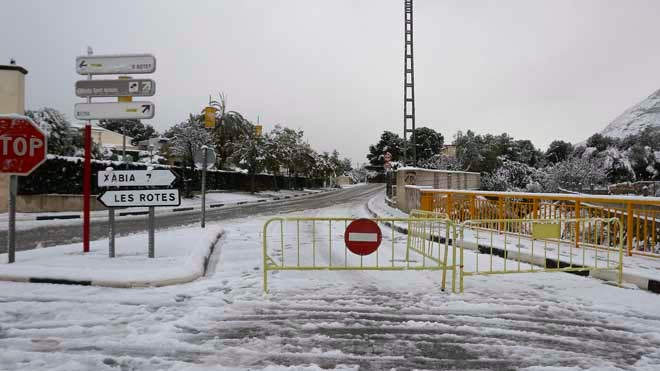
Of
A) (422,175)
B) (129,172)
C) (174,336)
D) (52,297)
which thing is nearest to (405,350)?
(174,336)

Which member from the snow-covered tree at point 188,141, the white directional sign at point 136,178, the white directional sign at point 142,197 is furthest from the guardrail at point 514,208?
the snow-covered tree at point 188,141

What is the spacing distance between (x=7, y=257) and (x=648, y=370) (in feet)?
28.4

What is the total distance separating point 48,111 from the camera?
2519 centimetres

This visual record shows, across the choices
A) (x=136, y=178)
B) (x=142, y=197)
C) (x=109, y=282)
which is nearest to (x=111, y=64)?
(x=136, y=178)

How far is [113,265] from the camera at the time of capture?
6020 mm

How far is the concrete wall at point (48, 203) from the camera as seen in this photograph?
1709cm

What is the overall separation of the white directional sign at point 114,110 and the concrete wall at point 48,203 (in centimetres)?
1330

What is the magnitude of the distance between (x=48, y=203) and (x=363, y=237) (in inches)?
707

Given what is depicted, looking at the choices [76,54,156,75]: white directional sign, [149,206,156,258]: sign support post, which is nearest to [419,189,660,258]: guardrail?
[149,206,156,258]: sign support post

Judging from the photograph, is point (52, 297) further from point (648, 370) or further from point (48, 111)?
point (48, 111)

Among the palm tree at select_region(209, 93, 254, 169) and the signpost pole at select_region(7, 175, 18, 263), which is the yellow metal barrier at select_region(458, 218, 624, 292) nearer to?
the signpost pole at select_region(7, 175, 18, 263)

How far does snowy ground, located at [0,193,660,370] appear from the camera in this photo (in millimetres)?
3199

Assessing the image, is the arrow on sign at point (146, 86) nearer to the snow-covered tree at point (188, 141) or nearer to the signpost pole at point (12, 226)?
the signpost pole at point (12, 226)

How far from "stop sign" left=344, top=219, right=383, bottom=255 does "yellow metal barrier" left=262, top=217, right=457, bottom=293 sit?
14 cm
